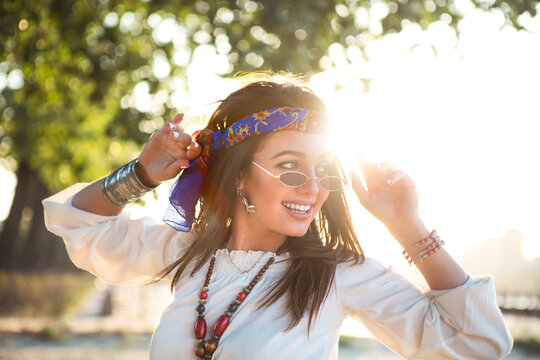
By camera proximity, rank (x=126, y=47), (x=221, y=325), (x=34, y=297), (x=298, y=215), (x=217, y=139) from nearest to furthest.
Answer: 1. (x=221, y=325)
2. (x=298, y=215)
3. (x=217, y=139)
4. (x=126, y=47)
5. (x=34, y=297)

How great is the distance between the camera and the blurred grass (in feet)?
41.8

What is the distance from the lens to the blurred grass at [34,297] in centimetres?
1273

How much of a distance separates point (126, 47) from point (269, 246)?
7.42 meters

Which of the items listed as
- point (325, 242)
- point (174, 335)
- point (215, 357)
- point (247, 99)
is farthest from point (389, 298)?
A: point (247, 99)

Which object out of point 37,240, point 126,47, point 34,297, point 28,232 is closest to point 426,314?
point 126,47

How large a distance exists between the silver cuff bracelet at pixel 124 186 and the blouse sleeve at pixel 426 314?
41.1 inches

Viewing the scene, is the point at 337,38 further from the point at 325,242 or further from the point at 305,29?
the point at 325,242

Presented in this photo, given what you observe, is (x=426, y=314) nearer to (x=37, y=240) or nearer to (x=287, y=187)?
(x=287, y=187)

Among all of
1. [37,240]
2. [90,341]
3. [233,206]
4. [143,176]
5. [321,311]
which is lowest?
[37,240]

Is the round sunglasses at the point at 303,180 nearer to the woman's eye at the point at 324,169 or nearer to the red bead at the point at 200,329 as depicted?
the woman's eye at the point at 324,169

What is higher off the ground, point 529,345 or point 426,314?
point 426,314

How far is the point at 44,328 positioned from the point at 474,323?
9688mm

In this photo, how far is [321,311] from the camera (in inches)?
95.1

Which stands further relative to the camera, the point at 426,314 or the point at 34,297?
the point at 34,297
